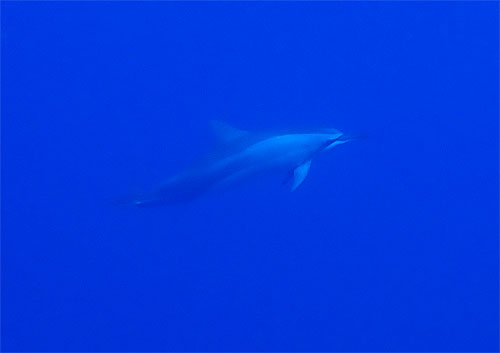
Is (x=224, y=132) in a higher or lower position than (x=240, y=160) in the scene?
higher

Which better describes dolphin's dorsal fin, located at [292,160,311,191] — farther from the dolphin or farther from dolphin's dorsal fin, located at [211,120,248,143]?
dolphin's dorsal fin, located at [211,120,248,143]

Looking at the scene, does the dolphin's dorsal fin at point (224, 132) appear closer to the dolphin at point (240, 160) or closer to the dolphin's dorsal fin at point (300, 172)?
the dolphin at point (240, 160)

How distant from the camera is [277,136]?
24.8 ft

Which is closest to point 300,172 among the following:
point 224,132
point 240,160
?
point 240,160

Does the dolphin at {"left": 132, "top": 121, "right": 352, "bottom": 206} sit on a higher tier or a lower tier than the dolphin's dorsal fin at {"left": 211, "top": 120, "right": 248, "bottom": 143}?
lower

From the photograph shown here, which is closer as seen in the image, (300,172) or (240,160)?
(240,160)

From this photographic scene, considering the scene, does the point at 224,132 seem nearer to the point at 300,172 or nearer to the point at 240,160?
the point at 240,160

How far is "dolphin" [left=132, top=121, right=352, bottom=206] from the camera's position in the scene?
23.8ft

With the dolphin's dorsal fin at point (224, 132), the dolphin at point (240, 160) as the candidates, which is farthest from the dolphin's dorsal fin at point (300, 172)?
the dolphin's dorsal fin at point (224, 132)

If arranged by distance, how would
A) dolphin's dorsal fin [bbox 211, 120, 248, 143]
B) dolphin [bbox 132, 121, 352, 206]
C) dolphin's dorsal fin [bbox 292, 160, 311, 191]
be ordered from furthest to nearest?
dolphin's dorsal fin [bbox 292, 160, 311, 191], dolphin's dorsal fin [bbox 211, 120, 248, 143], dolphin [bbox 132, 121, 352, 206]

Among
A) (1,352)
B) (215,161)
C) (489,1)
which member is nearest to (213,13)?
(489,1)

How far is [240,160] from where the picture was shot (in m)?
7.37

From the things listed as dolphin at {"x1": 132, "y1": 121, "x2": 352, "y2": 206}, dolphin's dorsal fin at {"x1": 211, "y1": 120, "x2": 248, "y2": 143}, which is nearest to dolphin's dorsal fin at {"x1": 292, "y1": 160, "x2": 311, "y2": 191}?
dolphin at {"x1": 132, "y1": 121, "x2": 352, "y2": 206}

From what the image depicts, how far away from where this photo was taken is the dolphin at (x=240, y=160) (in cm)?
725
